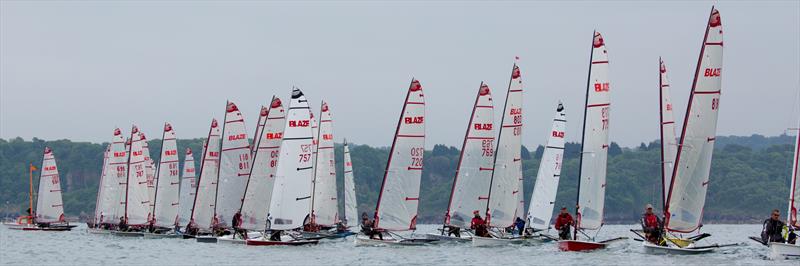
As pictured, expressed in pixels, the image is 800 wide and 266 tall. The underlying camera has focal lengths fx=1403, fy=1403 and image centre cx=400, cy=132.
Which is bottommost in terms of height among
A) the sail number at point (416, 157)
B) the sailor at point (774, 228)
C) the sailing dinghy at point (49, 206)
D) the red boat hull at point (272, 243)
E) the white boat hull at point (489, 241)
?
the sailing dinghy at point (49, 206)

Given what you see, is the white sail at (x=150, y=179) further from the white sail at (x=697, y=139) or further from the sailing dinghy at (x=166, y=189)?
the white sail at (x=697, y=139)

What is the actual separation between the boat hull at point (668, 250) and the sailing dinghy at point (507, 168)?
12445 millimetres

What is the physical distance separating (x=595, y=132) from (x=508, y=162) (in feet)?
31.6

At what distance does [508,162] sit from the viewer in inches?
2292

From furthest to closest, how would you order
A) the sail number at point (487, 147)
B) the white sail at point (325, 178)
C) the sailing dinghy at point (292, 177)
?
the white sail at point (325, 178), the sail number at point (487, 147), the sailing dinghy at point (292, 177)

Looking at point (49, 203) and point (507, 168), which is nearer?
point (507, 168)

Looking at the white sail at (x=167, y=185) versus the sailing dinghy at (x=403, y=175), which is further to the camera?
the white sail at (x=167, y=185)

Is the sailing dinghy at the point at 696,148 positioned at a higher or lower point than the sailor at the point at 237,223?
higher

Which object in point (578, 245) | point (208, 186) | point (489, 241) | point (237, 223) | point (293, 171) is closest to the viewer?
point (578, 245)

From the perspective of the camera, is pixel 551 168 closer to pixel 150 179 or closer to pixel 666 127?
pixel 666 127

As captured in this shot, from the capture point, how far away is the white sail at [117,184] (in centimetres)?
7762

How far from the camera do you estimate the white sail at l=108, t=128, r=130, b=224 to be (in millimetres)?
77625

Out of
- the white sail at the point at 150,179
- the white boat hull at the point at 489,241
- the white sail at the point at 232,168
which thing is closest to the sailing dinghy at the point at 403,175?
the white boat hull at the point at 489,241

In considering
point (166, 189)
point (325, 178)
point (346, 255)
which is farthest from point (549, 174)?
point (166, 189)
